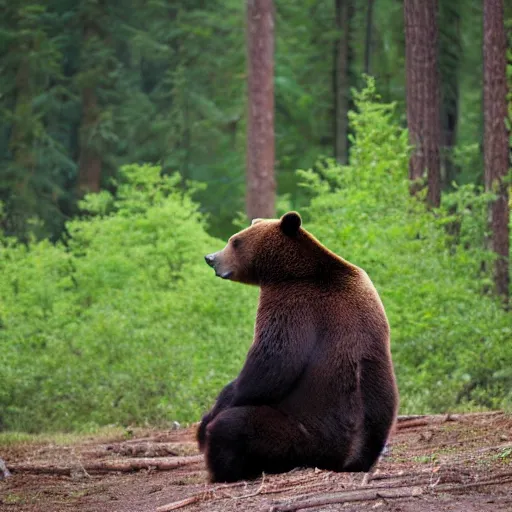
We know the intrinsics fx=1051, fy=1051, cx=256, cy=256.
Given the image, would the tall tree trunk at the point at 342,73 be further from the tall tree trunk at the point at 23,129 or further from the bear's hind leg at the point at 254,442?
the bear's hind leg at the point at 254,442

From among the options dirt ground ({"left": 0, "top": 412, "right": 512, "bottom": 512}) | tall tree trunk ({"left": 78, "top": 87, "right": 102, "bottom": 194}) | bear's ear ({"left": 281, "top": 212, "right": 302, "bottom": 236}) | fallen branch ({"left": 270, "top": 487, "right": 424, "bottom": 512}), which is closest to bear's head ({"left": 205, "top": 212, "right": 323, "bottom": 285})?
bear's ear ({"left": 281, "top": 212, "right": 302, "bottom": 236})

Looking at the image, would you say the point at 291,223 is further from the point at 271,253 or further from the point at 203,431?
the point at 203,431

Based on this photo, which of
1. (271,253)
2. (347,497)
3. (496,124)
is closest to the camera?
(347,497)

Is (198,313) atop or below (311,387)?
below

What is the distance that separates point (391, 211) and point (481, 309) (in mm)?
2729

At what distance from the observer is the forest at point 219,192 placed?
A: 14352 mm

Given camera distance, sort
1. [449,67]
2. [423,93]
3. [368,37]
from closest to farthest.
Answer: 1. [423,93]
2. [449,67]
3. [368,37]

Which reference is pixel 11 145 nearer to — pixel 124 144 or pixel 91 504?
pixel 124 144

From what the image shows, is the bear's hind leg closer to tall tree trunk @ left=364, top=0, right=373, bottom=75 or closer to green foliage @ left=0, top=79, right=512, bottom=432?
green foliage @ left=0, top=79, right=512, bottom=432

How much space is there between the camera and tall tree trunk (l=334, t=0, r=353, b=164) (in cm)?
3088

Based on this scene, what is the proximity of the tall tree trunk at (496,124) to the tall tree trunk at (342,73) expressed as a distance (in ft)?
41.0

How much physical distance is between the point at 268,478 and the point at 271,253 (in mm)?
1429

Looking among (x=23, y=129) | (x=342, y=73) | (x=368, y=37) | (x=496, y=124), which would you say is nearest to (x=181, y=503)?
(x=496, y=124)

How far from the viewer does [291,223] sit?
6684mm
